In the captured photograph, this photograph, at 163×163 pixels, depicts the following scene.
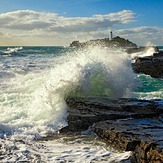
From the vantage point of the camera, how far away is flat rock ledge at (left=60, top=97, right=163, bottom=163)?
15.0 feet

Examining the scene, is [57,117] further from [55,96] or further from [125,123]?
[125,123]

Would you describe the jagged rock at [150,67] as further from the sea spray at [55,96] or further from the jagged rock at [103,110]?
the jagged rock at [103,110]

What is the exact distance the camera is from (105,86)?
33.0ft

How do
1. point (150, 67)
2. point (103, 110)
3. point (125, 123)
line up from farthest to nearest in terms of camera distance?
point (150, 67) < point (103, 110) < point (125, 123)

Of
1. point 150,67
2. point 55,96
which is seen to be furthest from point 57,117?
point 150,67

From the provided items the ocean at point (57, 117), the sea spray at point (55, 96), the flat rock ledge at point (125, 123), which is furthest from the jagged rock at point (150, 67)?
the flat rock ledge at point (125, 123)

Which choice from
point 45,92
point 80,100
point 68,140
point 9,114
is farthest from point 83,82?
point 68,140

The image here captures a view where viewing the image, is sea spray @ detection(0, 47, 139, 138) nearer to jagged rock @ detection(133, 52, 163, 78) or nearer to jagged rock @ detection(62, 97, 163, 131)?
jagged rock @ detection(62, 97, 163, 131)

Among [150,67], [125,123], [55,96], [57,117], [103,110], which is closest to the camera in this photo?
[125,123]

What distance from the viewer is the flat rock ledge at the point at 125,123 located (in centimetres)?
458

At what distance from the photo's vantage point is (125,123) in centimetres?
587

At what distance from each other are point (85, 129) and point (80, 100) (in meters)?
1.09

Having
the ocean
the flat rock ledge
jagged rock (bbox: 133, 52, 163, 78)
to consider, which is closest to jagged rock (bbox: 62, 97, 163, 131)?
the flat rock ledge

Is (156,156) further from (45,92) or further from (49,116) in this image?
(45,92)
